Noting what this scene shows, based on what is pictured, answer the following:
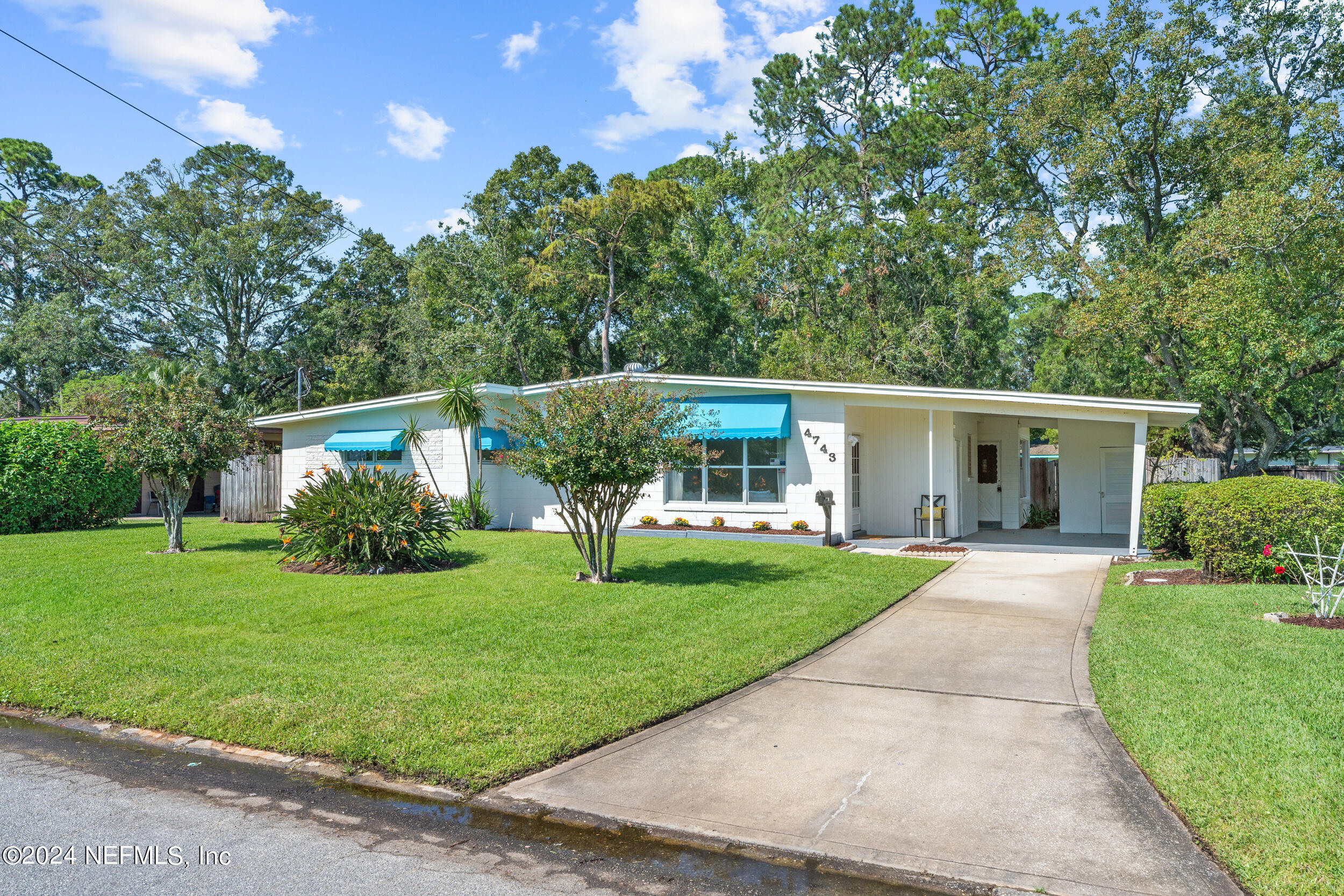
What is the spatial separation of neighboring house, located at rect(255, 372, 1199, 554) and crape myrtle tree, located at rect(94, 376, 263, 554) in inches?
190

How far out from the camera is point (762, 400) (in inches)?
614

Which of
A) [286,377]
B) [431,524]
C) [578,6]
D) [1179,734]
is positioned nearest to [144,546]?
[431,524]

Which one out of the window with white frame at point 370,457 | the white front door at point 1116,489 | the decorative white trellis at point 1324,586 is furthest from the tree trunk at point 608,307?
the decorative white trellis at point 1324,586

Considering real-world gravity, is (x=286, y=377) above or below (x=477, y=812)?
above

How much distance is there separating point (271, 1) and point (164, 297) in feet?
84.4

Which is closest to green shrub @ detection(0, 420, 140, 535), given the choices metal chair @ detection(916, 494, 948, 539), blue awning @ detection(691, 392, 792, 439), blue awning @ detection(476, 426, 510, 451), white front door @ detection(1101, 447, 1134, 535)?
blue awning @ detection(476, 426, 510, 451)

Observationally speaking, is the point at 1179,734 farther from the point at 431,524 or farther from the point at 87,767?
the point at 431,524

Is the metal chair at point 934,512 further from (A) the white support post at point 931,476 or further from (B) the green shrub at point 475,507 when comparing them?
(B) the green shrub at point 475,507

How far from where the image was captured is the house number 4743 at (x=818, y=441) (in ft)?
49.9

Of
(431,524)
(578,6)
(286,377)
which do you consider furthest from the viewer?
(286,377)

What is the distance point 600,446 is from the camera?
9656mm

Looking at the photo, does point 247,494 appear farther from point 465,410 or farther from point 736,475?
point 736,475

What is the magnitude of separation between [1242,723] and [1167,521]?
8351 millimetres

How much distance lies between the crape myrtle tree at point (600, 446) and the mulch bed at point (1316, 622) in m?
6.23
